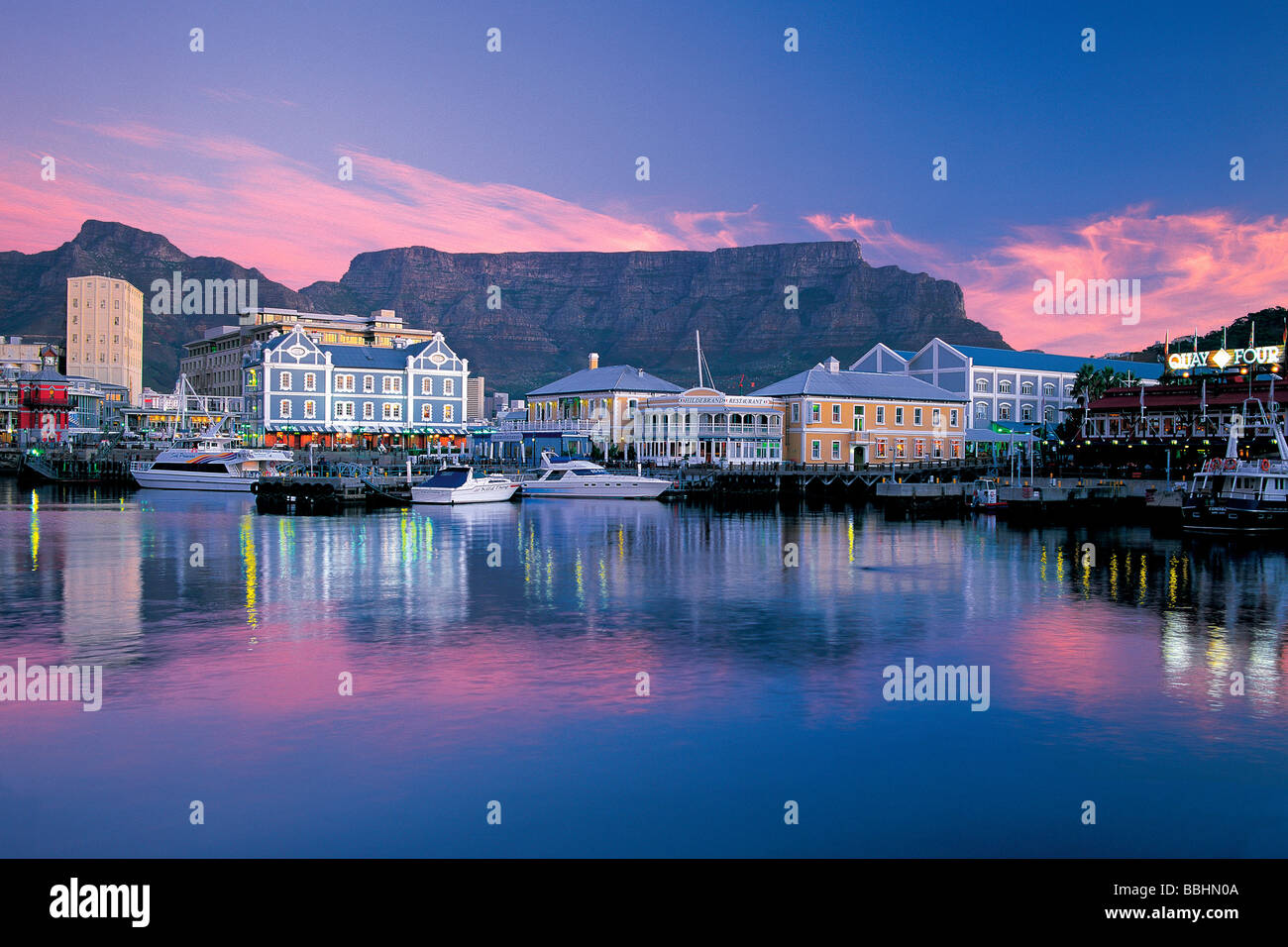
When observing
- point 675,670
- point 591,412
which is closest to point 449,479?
point 591,412

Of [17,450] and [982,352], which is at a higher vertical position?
[982,352]

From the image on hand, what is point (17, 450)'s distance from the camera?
124188 mm

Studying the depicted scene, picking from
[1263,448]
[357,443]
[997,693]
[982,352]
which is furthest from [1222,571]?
[357,443]

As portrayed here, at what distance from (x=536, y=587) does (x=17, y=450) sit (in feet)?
385

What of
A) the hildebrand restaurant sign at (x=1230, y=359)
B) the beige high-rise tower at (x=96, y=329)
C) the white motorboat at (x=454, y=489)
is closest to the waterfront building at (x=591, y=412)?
the white motorboat at (x=454, y=489)

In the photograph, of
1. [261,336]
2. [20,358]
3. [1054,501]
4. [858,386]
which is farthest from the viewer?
[20,358]

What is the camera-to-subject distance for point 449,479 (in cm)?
7481

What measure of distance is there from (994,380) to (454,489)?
69175 millimetres

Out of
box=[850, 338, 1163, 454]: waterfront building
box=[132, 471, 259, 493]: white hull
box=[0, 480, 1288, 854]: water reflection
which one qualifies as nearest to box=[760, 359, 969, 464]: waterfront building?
box=[850, 338, 1163, 454]: waterfront building

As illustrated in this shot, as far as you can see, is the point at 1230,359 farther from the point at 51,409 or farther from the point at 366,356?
the point at 51,409
